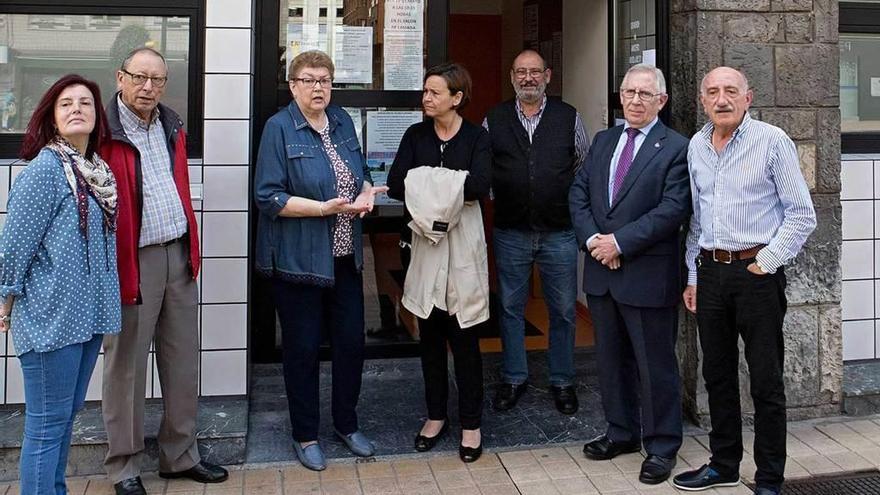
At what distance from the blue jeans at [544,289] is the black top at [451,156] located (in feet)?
2.56

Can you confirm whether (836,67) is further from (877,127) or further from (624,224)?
(624,224)

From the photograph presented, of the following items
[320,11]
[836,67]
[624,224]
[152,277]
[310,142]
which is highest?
[320,11]

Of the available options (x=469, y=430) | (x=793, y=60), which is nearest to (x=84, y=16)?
(x=469, y=430)

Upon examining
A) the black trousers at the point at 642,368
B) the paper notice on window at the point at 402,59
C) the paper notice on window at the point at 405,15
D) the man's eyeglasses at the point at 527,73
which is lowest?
the black trousers at the point at 642,368

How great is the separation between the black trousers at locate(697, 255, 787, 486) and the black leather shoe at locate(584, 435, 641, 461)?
493mm

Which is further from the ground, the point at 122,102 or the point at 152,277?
the point at 122,102

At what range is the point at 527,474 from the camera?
13.6ft

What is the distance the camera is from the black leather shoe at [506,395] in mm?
4891

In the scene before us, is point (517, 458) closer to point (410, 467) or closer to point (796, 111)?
point (410, 467)

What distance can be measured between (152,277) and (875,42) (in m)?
4.61

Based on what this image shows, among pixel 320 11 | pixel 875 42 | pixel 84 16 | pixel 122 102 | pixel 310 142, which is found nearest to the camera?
pixel 122 102

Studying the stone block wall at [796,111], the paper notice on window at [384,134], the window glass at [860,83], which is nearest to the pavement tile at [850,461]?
the stone block wall at [796,111]

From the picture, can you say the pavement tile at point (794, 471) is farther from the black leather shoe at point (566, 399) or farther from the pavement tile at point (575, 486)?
the black leather shoe at point (566, 399)

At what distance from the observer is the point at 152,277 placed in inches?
150
